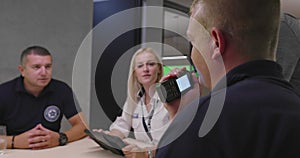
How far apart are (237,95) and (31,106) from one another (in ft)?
6.70

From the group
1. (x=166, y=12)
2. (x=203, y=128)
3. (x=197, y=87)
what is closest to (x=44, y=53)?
(x=197, y=87)

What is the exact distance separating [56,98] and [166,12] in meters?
2.99

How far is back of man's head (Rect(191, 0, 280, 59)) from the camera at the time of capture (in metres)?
0.62

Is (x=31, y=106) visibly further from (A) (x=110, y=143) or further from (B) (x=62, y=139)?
(A) (x=110, y=143)

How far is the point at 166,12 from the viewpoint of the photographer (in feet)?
16.3

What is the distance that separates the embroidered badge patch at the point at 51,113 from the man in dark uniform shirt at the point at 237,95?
1901mm

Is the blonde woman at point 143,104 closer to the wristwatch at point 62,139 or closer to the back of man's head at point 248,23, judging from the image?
the wristwatch at point 62,139

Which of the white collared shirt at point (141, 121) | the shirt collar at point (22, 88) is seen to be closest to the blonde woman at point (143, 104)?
the white collared shirt at point (141, 121)

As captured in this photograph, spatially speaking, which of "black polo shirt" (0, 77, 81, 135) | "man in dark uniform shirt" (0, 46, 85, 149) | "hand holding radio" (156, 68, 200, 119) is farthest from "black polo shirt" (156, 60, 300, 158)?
"black polo shirt" (0, 77, 81, 135)

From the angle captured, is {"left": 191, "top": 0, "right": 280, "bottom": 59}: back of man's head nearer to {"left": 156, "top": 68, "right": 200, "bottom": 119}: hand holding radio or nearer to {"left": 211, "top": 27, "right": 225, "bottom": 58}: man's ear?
{"left": 211, "top": 27, "right": 225, "bottom": 58}: man's ear

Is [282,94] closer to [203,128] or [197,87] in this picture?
[203,128]

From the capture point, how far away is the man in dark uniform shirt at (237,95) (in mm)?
529

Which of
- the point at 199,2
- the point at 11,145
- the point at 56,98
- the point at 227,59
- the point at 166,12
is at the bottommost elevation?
the point at 11,145

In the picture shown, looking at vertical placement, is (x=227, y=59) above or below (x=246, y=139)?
above
